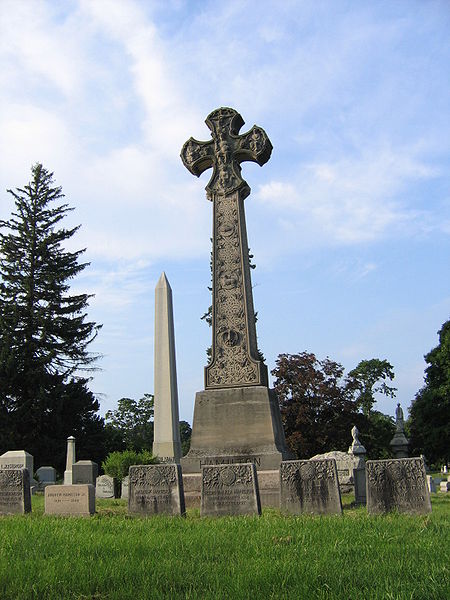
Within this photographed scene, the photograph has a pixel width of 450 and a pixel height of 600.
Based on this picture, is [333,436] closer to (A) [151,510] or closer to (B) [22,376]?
(B) [22,376]

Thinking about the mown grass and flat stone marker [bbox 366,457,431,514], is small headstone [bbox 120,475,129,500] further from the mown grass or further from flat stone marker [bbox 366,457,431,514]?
flat stone marker [bbox 366,457,431,514]

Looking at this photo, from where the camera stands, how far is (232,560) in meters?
4.46

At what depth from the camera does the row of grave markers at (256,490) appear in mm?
7523

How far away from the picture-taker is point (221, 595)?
347cm

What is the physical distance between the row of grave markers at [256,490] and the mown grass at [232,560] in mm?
1098

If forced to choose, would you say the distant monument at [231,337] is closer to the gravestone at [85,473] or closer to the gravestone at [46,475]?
the gravestone at [85,473]

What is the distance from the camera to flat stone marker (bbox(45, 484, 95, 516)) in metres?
8.52

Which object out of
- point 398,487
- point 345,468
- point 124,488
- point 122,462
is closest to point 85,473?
point 124,488

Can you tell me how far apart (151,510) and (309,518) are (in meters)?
2.46

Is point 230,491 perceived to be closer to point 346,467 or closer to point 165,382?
point 346,467

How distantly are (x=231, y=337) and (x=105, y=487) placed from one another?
7.30m

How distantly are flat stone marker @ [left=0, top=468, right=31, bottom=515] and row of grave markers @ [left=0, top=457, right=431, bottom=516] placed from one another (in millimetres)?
592

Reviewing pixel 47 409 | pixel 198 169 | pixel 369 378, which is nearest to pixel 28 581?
pixel 198 169

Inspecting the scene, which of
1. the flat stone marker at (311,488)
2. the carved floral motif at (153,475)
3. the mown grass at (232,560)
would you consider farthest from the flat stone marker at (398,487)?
the carved floral motif at (153,475)
